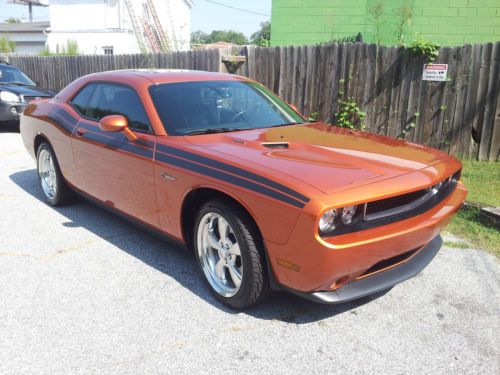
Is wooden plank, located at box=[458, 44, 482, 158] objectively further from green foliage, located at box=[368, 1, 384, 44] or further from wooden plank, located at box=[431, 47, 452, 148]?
green foliage, located at box=[368, 1, 384, 44]

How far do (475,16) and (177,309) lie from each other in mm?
10773

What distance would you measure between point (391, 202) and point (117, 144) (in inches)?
91.5

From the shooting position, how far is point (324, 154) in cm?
316

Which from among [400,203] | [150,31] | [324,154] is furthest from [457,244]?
[150,31]

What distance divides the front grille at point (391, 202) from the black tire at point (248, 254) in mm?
697

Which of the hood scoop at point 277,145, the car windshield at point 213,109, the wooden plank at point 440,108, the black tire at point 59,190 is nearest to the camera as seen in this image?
the hood scoop at point 277,145

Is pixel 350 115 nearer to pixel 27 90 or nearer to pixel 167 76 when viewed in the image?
pixel 167 76

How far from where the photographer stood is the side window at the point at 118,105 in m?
3.88

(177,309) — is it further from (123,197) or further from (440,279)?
(440,279)

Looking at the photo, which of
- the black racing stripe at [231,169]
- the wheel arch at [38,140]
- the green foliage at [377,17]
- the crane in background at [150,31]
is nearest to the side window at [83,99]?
the wheel arch at [38,140]

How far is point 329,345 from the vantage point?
111 inches

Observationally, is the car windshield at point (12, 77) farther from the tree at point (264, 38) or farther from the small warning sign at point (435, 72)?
the small warning sign at point (435, 72)

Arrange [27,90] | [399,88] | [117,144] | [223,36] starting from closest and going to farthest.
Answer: [117,144] < [399,88] < [27,90] < [223,36]

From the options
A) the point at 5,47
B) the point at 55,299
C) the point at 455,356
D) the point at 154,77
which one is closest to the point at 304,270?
the point at 455,356
